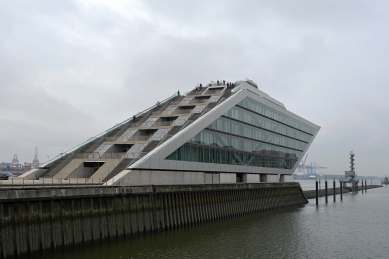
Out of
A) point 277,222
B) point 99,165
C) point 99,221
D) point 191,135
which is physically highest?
point 191,135

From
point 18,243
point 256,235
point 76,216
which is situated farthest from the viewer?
point 256,235

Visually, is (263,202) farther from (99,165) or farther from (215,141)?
(99,165)

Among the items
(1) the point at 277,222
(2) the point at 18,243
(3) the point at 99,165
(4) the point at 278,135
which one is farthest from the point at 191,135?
(4) the point at 278,135

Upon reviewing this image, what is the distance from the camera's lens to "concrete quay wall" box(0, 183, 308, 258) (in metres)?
25.8

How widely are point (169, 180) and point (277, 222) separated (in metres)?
15.0

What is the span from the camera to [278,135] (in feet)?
278

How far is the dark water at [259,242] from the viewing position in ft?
102

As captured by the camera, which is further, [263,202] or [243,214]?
[263,202]

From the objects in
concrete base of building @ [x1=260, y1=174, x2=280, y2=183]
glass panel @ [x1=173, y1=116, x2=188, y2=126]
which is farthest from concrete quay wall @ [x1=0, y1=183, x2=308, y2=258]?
concrete base of building @ [x1=260, y1=174, x2=280, y2=183]

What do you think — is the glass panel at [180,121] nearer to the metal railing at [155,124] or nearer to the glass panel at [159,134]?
the metal railing at [155,124]

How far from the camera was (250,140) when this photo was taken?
238 feet

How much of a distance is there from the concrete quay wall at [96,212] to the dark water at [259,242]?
1056 mm

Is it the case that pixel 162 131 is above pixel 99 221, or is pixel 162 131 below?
above

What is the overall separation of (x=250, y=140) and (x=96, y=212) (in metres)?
44.8
